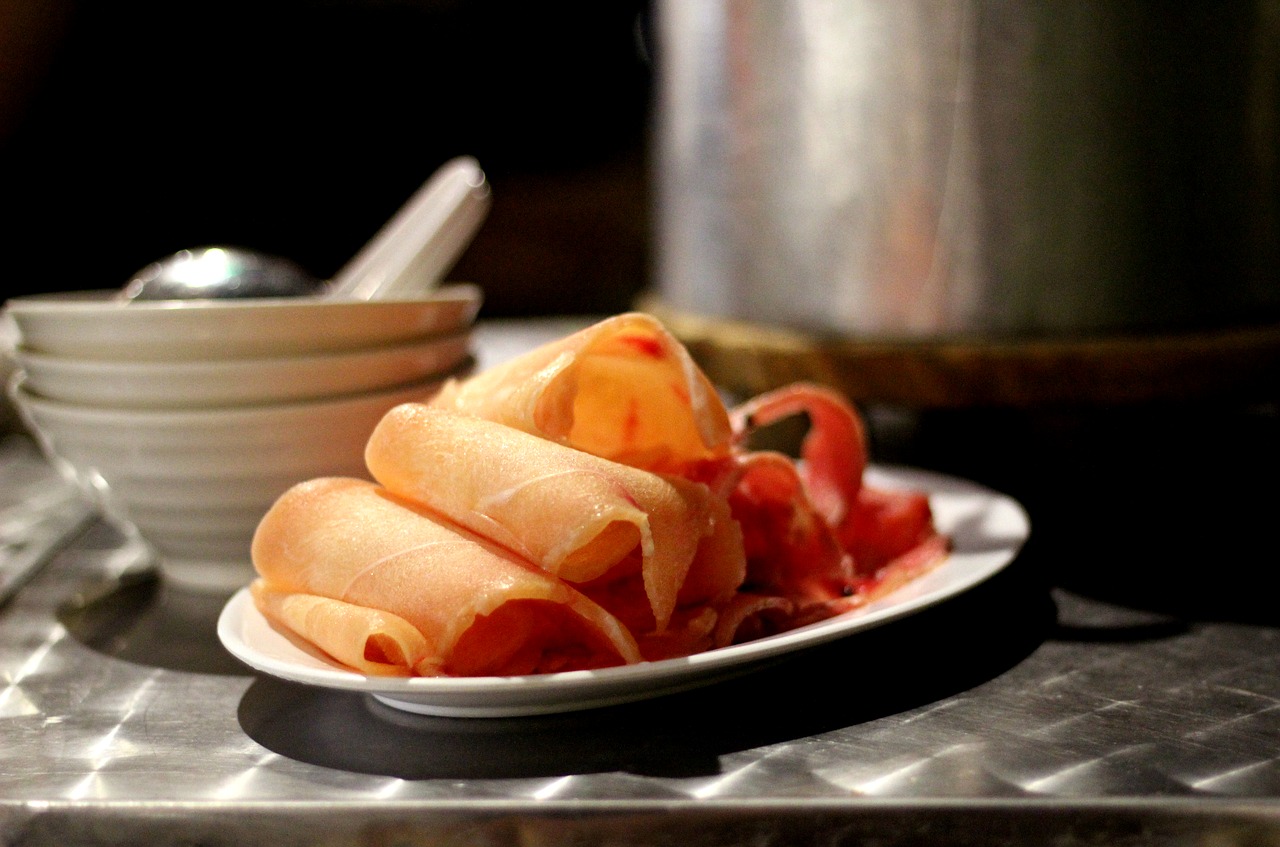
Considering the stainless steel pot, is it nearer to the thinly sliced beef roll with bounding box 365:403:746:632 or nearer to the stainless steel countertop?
the stainless steel countertop

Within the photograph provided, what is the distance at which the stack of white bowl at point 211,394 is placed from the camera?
710mm

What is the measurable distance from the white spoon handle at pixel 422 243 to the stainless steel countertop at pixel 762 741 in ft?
0.96

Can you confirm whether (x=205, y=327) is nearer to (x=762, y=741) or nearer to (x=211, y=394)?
(x=211, y=394)

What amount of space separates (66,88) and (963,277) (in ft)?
7.80

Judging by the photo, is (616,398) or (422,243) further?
(422,243)

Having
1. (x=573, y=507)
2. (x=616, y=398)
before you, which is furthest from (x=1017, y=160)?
(x=573, y=507)

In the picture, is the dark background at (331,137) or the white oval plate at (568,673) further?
the dark background at (331,137)

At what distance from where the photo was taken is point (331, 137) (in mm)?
2688

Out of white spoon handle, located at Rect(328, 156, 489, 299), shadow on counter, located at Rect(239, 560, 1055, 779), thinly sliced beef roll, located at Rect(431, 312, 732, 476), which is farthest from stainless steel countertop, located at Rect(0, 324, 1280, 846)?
white spoon handle, located at Rect(328, 156, 489, 299)

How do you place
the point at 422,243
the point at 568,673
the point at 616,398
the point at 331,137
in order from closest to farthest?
the point at 568,673 < the point at 616,398 < the point at 422,243 < the point at 331,137

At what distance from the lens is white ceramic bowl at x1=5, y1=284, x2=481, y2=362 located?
2.31ft

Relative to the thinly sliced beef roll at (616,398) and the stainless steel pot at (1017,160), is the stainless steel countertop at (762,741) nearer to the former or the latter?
the thinly sliced beef roll at (616,398)

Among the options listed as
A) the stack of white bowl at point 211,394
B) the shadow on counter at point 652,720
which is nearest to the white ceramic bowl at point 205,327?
the stack of white bowl at point 211,394

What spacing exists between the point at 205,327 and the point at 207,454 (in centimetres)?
9
